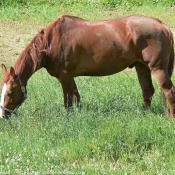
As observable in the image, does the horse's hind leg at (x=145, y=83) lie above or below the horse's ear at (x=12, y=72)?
below

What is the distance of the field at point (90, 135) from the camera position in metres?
6.46

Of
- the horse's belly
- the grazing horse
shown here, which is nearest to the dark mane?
the grazing horse

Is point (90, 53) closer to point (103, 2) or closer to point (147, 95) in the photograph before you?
point (147, 95)

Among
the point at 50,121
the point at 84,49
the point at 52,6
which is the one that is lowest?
the point at 52,6

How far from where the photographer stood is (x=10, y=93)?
8.05 m

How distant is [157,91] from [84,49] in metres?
1.69

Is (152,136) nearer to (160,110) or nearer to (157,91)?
(160,110)

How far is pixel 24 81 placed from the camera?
27.0 feet

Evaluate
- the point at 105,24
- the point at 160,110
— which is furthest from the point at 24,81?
the point at 160,110

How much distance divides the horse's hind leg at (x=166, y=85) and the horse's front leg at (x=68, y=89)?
1192 millimetres

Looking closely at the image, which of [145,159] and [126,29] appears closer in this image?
[145,159]

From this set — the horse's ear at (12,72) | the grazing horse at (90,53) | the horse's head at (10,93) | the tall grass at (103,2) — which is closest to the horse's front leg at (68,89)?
the grazing horse at (90,53)

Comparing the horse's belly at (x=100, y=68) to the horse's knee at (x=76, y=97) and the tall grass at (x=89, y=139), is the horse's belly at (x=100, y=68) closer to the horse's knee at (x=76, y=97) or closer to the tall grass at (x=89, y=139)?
the horse's knee at (x=76, y=97)

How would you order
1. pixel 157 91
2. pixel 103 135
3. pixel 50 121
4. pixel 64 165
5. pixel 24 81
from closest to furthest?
pixel 64 165, pixel 103 135, pixel 50 121, pixel 24 81, pixel 157 91
